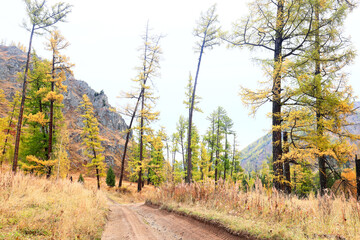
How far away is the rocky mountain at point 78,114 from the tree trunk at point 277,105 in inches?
2141

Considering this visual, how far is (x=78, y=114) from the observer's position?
68500 millimetres

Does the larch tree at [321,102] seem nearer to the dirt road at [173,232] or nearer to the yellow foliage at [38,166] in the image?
the dirt road at [173,232]

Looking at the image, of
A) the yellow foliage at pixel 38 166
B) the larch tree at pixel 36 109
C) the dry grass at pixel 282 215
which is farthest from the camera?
the larch tree at pixel 36 109

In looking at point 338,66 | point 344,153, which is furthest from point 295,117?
point 338,66

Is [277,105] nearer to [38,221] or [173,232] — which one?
[173,232]

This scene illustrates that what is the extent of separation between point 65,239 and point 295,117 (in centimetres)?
867

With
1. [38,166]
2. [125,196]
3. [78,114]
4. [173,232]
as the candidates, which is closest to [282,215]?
[173,232]

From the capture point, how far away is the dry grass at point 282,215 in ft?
11.5

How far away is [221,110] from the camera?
3241 centimetres

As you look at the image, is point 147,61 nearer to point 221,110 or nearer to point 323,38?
point 221,110

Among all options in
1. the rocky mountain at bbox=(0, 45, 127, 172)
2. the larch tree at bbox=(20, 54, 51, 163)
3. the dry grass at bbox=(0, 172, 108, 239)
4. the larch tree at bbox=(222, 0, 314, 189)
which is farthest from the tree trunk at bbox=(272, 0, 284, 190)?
the rocky mountain at bbox=(0, 45, 127, 172)

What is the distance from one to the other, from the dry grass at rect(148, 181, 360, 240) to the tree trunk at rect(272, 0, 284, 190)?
297 cm

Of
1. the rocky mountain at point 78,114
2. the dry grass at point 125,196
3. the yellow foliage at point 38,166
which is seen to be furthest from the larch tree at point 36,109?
the rocky mountain at point 78,114

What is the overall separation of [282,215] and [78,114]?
3008 inches
